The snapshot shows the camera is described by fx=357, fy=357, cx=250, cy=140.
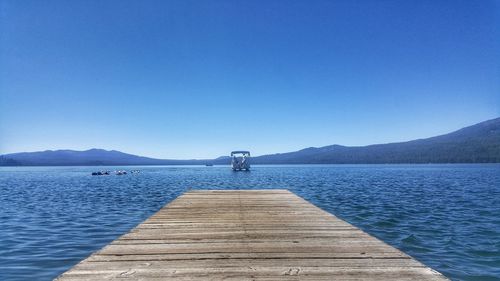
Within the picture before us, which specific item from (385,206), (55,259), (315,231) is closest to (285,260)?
(315,231)

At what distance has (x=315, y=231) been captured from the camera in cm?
684

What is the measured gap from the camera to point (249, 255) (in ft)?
16.5

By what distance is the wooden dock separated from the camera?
4.13 m

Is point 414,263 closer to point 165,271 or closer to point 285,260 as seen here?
point 285,260

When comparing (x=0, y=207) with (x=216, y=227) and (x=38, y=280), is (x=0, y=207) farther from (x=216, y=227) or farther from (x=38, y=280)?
(x=216, y=227)

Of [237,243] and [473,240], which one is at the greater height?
[237,243]

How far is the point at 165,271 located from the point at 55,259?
6838mm

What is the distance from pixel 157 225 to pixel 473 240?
10.1m

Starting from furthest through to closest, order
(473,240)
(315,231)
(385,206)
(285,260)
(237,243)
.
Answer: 1. (385,206)
2. (473,240)
3. (315,231)
4. (237,243)
5. (285,260)

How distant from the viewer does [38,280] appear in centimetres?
775

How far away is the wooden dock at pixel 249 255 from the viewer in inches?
163

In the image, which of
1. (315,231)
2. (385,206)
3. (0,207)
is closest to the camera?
(315,231)

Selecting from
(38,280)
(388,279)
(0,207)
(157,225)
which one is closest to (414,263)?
(388,279)

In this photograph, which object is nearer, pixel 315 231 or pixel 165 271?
pixel 165 271
